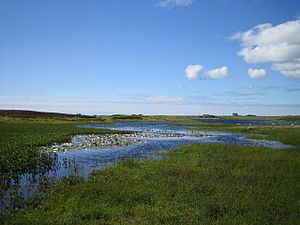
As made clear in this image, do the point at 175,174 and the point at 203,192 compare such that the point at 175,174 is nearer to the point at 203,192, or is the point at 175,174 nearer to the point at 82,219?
the point at 203,192

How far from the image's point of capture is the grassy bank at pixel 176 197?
12.2 m

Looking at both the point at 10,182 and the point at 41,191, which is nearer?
the point at 41,191

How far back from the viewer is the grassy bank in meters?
12.2

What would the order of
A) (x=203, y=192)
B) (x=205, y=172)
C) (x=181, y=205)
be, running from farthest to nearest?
(x=205, y=172) < (x=203, y=192) < (x=181, y=205)

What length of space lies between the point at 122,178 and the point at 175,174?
3.55 m

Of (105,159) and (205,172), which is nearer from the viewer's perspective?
(205,172)

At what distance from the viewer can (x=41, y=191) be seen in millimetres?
16672

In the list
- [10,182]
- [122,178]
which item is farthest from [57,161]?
[122,178]

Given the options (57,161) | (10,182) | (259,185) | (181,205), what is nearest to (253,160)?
(259,185)

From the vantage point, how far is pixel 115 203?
46.3 feet

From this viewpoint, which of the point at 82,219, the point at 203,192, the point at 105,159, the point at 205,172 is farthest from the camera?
the point at 105,159

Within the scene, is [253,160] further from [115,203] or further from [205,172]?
[115,203]

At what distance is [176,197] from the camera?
14.7 m

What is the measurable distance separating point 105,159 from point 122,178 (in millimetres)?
10471
